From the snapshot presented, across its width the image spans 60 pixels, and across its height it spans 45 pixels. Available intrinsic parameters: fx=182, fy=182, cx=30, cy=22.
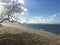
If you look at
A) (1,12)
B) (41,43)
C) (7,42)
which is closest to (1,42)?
(7,42)

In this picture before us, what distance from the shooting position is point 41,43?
878 inches

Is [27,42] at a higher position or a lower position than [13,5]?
lower

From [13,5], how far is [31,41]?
681 cm

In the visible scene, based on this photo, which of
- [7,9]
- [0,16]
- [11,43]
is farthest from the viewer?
[7,9]

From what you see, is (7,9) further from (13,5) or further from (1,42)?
(1,42)

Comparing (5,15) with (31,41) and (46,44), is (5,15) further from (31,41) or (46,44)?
(46,44)

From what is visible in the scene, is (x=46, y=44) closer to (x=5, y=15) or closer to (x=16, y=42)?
(x=16, y=42)

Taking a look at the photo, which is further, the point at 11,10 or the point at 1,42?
the point at 11,10

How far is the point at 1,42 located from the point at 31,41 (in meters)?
3.69

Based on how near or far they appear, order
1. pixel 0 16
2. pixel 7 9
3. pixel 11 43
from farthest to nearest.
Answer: pixel 7 9, pixel 0 16, pixel 11 43

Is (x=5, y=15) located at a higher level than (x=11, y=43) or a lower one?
higher

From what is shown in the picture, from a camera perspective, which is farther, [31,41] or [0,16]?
[0,16]

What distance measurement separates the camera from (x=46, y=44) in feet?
72.5

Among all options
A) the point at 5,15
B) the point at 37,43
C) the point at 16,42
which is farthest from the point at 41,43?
the point at 5,15
